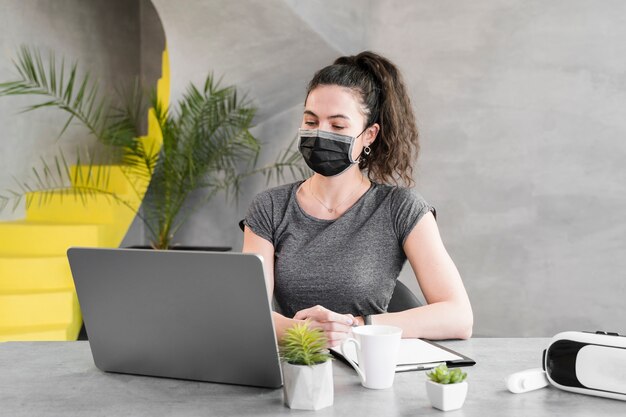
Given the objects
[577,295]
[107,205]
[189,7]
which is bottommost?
[577,295]

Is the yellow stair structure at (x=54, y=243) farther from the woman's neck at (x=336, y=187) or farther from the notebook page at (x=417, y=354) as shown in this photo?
the notebook page at (x=417, y=354)

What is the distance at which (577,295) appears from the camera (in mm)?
4320

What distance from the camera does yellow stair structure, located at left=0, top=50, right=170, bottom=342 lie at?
3.95 metres

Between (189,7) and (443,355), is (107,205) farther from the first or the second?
(443,355)

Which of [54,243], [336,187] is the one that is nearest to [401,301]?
[336,187]

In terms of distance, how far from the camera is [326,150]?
1960 mm

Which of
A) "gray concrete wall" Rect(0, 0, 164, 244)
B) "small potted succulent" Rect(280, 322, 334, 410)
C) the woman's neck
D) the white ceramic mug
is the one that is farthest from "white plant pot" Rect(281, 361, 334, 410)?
"gray concrete wall" Rect(0, 0, 164, 244)

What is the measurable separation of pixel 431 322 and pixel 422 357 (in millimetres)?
251

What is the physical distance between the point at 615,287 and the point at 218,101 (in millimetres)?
2721

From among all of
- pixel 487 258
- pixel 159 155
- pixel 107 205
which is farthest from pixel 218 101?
pixel 487 258

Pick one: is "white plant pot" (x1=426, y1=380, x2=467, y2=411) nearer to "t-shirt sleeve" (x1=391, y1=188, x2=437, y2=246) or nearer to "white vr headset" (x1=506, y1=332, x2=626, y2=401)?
"white vr headset" (x1=506, y1=332, x2=626, y2=401)

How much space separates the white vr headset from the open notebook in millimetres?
164

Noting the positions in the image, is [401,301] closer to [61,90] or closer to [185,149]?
[185,149]

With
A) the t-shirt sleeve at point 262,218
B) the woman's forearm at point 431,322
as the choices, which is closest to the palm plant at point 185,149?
the t-shirt sleeve at point 262,218
